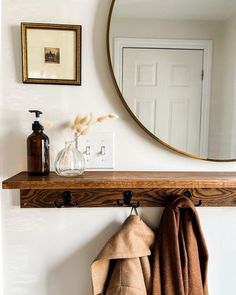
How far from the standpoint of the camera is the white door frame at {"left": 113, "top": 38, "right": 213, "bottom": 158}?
88 cm

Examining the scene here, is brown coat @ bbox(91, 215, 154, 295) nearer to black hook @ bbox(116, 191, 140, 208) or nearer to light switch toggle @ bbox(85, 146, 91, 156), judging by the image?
black hook @ bbox(116, 191, 140, 208)

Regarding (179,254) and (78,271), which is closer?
(179,254)

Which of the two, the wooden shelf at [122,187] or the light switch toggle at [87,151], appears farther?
the light switch toggle at [87,151]

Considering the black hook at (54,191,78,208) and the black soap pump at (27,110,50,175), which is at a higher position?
the black soap pump at (27,110,50,175)

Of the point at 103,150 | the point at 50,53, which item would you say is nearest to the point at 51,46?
the point at 50,53

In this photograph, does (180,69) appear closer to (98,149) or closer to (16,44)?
(98,149)

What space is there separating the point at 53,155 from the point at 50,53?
34cm

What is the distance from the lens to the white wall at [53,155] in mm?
882

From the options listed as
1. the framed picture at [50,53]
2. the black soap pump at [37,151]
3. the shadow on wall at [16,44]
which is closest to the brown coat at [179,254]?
the black soap pump at [37,151]

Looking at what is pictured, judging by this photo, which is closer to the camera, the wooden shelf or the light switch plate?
the wooden shelf

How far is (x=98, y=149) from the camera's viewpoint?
0.91 meters

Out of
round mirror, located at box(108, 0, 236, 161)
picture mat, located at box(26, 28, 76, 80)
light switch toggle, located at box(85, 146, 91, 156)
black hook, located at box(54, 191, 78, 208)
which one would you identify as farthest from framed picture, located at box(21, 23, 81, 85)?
black hook, located at box(54, 191, 78, 208)

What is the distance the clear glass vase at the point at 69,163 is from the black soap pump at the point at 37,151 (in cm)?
4

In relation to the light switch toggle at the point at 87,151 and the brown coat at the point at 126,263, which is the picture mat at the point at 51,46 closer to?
the light switch toggle at the point at 87,151
